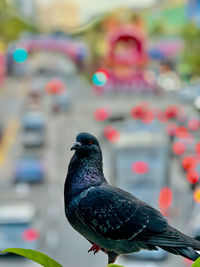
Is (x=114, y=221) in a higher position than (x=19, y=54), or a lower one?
lower

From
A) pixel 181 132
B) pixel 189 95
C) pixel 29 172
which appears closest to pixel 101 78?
pixel 189 95

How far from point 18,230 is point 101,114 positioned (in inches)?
1096

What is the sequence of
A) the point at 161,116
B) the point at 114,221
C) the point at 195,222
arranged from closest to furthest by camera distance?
1. the point at 114,221
2. the point at 195,222
3. the point at 161,116

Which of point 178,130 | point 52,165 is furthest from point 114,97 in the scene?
point 52,165

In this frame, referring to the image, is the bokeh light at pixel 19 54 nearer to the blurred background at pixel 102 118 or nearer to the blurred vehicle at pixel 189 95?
the blurred background at pixel 102 118

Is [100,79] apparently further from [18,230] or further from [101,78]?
[18,230]

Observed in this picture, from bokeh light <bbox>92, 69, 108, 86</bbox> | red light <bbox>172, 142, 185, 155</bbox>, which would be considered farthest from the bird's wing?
bokeh light <bbox>92, 69, 108, 86</bbox>

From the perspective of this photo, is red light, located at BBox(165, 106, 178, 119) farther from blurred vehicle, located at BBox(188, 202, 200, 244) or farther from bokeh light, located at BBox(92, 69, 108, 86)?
blurred vehicle, located at BBox(188, 202, 200, 244)

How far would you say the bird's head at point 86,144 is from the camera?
11.1 feet

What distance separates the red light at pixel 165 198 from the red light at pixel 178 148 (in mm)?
7847

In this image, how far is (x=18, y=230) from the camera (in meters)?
23.6

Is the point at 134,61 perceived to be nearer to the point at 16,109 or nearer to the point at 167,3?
the point at 16,109

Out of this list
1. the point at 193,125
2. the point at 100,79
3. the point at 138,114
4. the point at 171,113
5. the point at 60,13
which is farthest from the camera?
the point at 60,13

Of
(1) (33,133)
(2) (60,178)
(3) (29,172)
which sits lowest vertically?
(2) (60,178)
